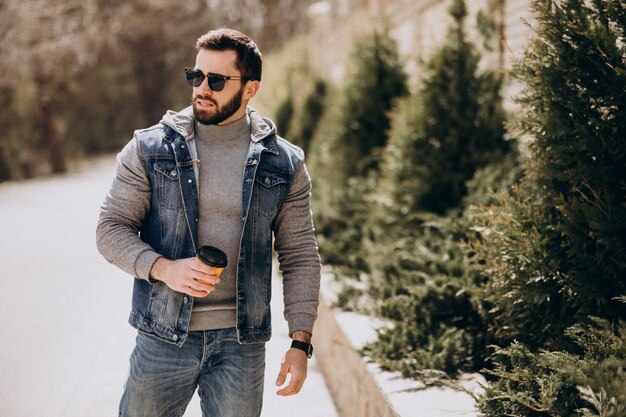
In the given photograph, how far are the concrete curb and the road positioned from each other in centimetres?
12

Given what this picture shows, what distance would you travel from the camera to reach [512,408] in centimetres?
331

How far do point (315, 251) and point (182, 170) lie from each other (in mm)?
681

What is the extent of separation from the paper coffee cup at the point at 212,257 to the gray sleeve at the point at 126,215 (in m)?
0.21

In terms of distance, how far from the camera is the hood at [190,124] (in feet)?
9.15

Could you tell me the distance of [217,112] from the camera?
2.81 metres

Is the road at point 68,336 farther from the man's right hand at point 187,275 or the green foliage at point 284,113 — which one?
the green foliage at point 284,113

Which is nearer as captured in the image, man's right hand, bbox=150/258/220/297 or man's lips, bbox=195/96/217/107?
man's right hand, bbox=150/258/220/297

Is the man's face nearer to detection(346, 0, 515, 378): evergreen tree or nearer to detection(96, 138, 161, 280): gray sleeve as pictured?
detection(96, 138, 161, 280): gray sleeve

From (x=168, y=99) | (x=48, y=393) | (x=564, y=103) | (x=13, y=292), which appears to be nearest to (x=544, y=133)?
(x=564, y=103)

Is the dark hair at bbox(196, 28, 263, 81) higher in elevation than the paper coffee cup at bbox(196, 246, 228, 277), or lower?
higher

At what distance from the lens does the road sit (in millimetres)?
4984

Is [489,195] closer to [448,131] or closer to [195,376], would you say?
[448,131]

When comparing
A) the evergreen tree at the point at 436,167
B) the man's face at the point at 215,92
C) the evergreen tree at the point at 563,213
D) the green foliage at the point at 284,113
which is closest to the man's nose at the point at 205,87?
the man's face at the point at 215,92

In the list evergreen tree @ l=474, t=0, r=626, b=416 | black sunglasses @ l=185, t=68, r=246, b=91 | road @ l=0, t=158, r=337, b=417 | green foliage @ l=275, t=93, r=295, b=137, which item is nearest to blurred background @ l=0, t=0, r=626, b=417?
evergreen tree @ l=474, t=0, r=626, b=416
